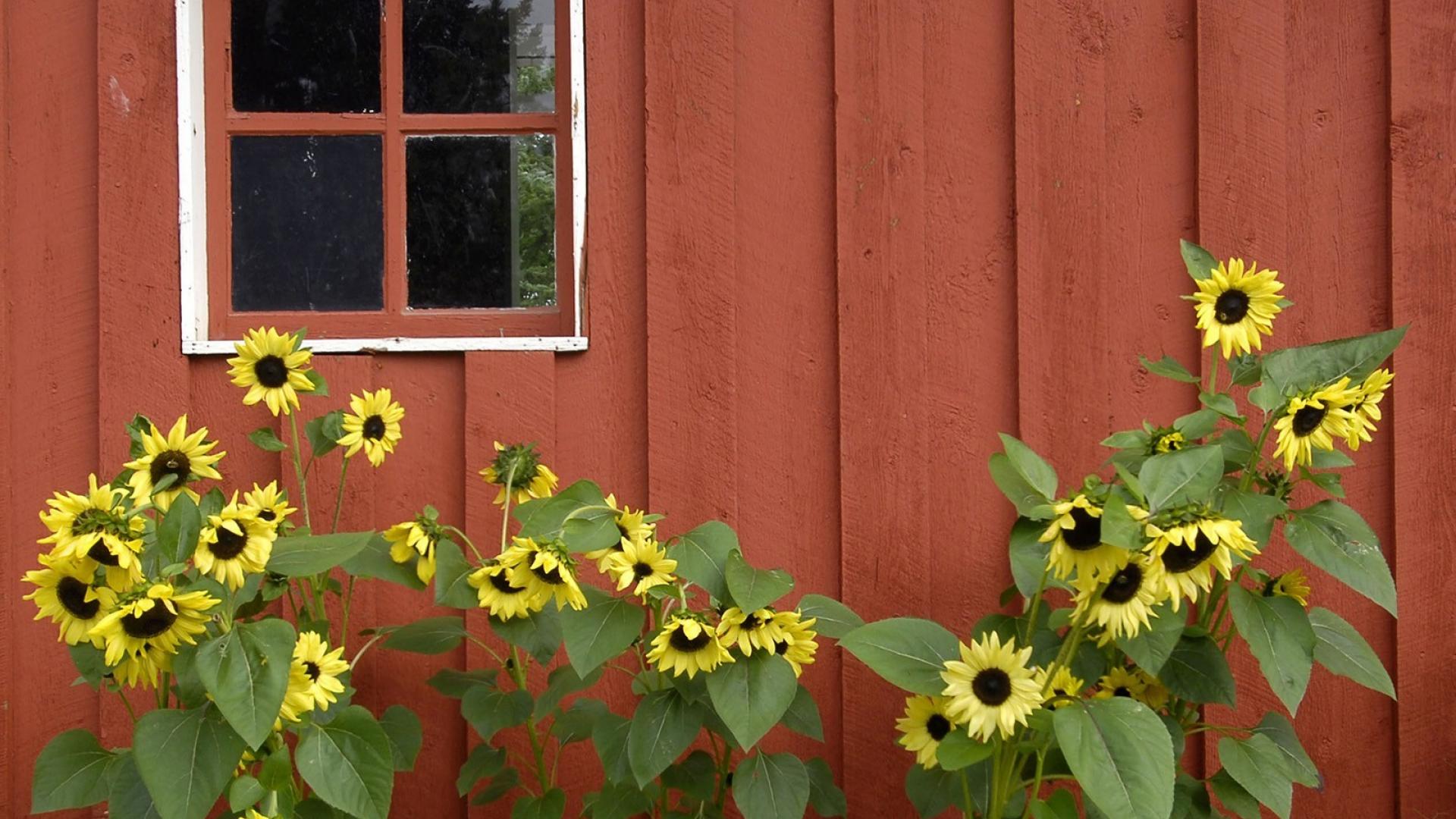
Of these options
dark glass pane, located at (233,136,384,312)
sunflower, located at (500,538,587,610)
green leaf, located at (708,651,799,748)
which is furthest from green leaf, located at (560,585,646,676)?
dark glass pane, located at (233,136,384,312)

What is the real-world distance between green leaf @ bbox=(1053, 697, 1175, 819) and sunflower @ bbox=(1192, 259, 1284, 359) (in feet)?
2.17

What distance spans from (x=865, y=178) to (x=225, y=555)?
1323 mm

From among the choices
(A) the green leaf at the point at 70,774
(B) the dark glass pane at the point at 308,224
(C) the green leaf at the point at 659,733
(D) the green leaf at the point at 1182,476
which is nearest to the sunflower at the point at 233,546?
(A) the green leaf at the point at 70,774

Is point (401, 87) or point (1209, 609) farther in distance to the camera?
point (401, 87)

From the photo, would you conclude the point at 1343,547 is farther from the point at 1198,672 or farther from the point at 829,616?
the point at 829,616

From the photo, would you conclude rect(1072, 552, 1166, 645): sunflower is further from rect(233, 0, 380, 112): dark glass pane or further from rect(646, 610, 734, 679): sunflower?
rect(233, 0, 380, 112): dark glass pane

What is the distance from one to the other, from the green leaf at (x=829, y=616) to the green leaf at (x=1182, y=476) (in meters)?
0.53

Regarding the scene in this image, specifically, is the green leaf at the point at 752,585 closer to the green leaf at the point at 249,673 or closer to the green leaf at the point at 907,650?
the green leaf at the point at 907,650

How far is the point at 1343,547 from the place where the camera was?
1771 millimetres

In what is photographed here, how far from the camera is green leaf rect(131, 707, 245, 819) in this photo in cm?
156

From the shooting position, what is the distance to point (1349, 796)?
226 cm

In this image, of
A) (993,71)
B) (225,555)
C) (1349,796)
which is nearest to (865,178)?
(993,71)

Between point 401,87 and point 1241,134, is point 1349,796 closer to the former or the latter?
point 1241,134

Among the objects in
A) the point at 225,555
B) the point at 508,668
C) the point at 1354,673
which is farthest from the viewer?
the point at 508,668
